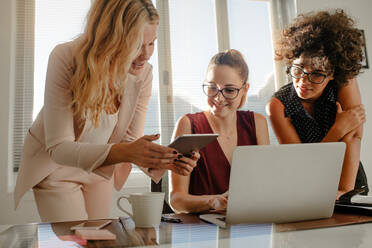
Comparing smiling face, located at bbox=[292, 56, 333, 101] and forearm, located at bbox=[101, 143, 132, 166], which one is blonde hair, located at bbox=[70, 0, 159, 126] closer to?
forearm, located at bbox=[101, 143, 132, 166]

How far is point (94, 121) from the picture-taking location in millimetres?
1287

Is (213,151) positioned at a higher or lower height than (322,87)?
lower

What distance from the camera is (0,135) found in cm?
241

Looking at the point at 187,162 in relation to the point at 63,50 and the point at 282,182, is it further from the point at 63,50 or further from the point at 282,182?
the point at 63,50

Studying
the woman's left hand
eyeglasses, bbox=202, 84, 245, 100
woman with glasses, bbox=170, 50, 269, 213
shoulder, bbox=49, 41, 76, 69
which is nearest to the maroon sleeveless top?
woman with glasses, bbox=170, 50, 269, 213

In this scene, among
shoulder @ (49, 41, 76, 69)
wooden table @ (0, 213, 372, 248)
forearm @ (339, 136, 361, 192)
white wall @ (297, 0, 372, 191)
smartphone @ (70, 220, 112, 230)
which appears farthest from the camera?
white wall @ (297, 0, 372, 191)

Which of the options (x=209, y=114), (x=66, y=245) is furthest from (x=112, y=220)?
(x=209, y=114)

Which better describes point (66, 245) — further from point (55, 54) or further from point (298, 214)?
point (55, 54)

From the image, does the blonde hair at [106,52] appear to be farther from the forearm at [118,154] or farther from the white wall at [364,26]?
the white wall at [364,26]

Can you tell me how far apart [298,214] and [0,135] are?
2.20 meters

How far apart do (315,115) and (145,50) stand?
845 millimetres

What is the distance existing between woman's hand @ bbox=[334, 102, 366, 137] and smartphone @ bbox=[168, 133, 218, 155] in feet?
2.66

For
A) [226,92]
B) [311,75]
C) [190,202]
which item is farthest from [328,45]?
[190,202]

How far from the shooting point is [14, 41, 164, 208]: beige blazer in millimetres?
1115
